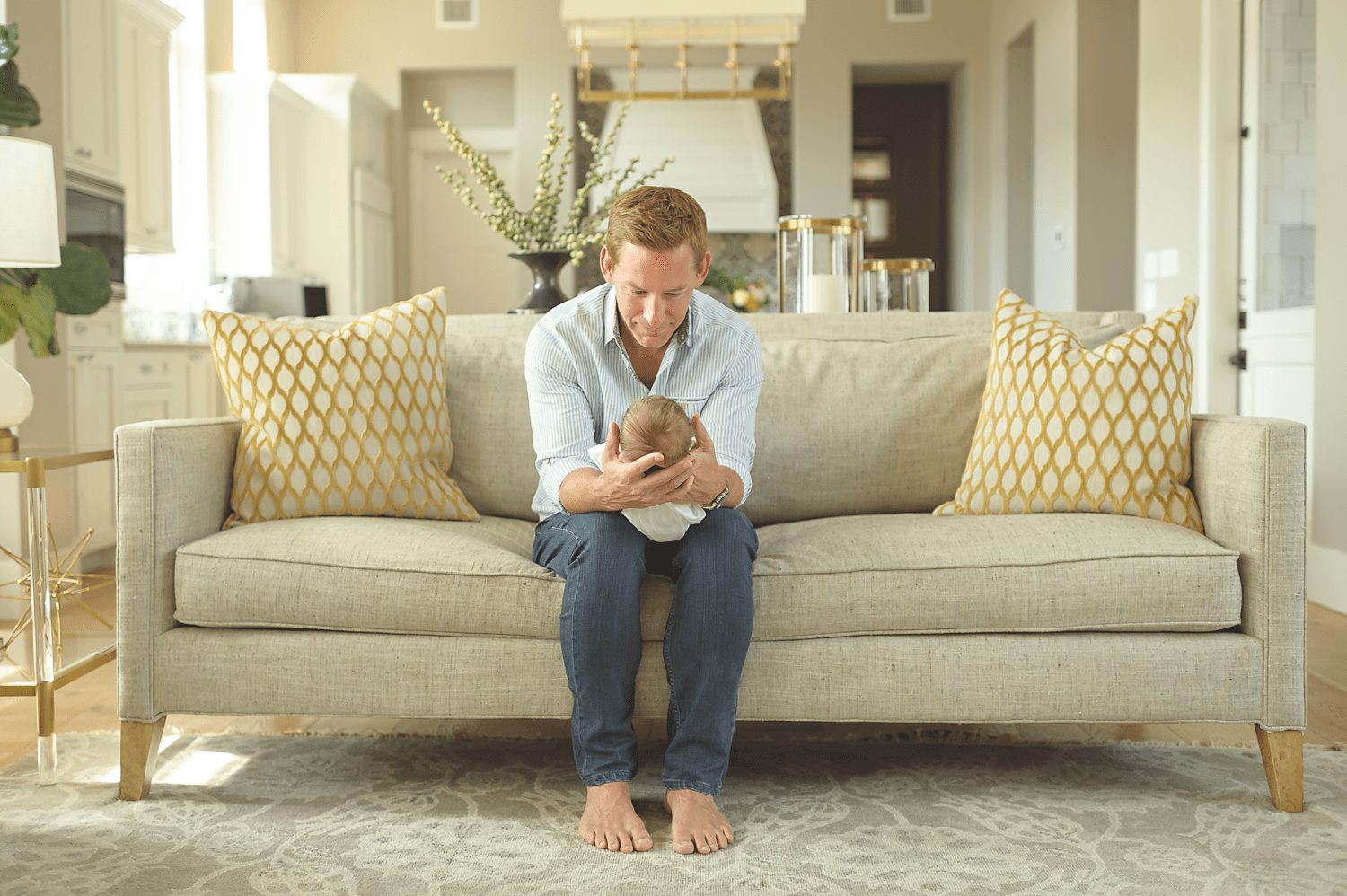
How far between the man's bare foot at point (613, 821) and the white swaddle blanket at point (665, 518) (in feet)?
1.25

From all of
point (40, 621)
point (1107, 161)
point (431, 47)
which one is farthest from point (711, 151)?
point (40, 621)

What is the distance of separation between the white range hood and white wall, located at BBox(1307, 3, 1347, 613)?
192 inches

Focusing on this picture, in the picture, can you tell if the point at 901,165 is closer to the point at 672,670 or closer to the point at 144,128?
the point at 144,128

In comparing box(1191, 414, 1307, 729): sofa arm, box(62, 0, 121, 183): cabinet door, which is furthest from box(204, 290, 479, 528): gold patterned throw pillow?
box(62, 0, 121, 183): cabinet door

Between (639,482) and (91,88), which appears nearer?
(639,482)

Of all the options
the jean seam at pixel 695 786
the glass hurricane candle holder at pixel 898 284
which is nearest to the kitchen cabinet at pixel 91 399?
the glass hurricane candle holder at pixel 898 284

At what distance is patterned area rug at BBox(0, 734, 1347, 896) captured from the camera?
174 cm

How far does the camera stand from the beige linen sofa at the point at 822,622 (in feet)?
6.61

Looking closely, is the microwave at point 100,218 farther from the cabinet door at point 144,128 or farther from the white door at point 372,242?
the white door at point 372,242

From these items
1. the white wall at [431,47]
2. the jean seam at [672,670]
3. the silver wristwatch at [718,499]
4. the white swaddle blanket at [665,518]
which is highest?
the white wall at [431,47]

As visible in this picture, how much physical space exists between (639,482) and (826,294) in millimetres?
1425

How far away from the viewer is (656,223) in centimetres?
190

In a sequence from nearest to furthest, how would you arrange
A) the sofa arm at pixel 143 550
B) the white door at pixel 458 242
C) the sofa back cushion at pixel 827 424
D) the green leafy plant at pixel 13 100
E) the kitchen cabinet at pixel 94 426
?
the sofa arm at pixel 143 550, the sofa back cushion at pixel 827 424, the green leafy plant at pixel 13 100, the kitchen cabinet at pixel 94 426, the white door at pixel 458 242

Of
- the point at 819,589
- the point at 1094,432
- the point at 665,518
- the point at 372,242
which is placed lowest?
the point at 819,589
